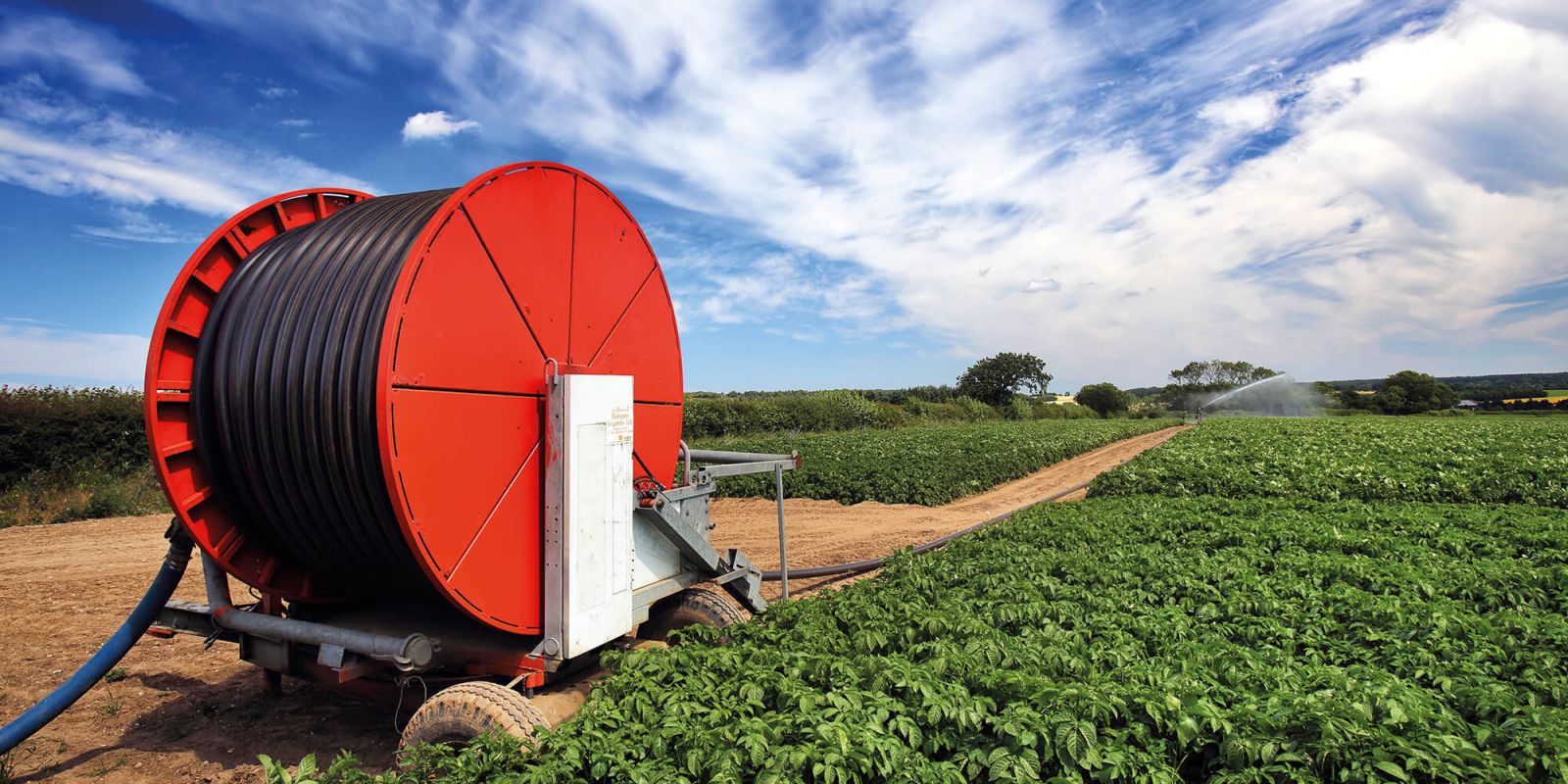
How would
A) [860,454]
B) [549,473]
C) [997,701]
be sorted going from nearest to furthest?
1. [997,701]
2. [549,473]
3. [860,454]

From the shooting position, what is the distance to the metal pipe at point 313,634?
4007 millimetres

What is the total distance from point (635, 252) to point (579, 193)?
775 mm

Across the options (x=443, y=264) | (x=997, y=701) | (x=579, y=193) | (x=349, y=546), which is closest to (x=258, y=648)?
(x=349, y=546)


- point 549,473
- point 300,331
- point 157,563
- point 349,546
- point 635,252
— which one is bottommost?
point 157,563

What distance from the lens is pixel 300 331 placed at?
13.8 ft

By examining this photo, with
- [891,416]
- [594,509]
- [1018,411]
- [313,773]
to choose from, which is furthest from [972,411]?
[313,773]

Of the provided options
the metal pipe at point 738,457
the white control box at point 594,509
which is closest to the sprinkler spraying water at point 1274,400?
the metal pipe at point 738,457

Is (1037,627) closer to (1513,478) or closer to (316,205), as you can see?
(316,205)

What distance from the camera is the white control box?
4.54 meters

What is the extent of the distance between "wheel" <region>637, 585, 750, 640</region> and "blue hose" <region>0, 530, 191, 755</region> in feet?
10.7

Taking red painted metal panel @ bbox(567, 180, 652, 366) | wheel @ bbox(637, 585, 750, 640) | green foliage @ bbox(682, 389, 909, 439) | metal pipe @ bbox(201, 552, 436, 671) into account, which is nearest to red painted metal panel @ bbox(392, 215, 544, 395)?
red painted metal panel @ bbox(567, 180, 652, 366)

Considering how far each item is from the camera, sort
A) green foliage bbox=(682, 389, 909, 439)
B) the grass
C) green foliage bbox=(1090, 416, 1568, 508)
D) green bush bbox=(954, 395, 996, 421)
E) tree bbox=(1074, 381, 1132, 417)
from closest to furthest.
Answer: green foliage bbox=(1090, 416, 1568, 508), the grass, green foliage bbox=(682, 389, 909, 439), green bush bbox=(954, 395, 996, 421), tree bbox=(1074, 381, 1132, 417)

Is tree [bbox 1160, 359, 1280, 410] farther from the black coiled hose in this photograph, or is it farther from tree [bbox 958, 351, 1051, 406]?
the black coiled hose

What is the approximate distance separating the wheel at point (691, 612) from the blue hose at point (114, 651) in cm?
326
